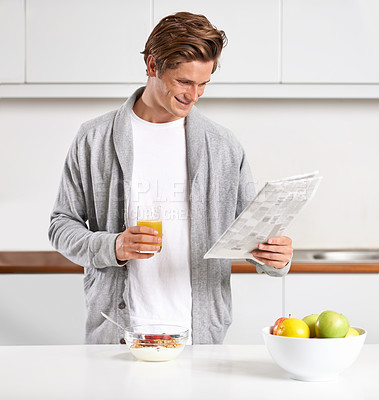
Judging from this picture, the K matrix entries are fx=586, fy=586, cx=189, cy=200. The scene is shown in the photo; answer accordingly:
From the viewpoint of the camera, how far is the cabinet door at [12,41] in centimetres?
278

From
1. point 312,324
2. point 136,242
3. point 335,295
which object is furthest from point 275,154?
point 312,324

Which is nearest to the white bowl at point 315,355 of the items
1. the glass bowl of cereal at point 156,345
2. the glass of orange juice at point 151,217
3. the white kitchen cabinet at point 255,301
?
the glass bowl of cereal at point 156,345

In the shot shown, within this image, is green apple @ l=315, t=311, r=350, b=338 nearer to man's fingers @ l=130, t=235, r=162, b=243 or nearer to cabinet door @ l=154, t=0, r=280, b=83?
man's fingers @ l=130, t=235, r=162, b=243

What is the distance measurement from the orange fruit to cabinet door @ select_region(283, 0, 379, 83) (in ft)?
6.03

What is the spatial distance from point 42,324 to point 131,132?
1263 millimetres

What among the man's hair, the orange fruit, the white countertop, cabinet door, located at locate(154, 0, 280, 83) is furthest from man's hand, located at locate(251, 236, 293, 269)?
cabinet door, located at locate(154, 0, 280, 83)

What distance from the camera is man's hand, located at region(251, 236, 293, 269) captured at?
1.55 metres

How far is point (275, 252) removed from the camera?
1.57 m

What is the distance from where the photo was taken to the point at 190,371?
122 cm

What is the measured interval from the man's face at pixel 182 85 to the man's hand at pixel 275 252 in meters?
0.47

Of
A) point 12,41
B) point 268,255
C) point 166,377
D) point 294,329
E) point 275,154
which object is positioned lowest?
point 166,377

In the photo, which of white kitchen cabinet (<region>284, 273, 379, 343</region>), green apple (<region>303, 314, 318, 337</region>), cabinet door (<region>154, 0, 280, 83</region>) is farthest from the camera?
cabinet door (<region>154, 0, 280, 83</region>)

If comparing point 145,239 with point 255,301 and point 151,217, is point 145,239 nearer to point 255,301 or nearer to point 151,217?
point 151,217

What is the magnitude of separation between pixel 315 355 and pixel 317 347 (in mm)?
18
